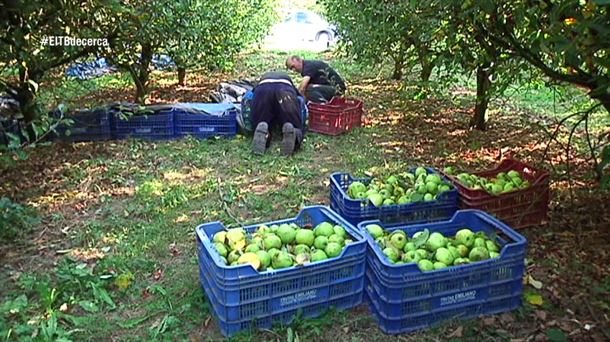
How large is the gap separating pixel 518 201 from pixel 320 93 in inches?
165

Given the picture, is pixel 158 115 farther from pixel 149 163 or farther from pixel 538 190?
pixel 538 190

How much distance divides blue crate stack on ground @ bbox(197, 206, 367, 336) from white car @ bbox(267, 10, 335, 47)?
19.7 m

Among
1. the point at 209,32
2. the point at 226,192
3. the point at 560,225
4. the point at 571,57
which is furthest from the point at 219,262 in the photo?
the point at 209,32

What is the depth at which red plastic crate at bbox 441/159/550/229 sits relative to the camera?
398cm

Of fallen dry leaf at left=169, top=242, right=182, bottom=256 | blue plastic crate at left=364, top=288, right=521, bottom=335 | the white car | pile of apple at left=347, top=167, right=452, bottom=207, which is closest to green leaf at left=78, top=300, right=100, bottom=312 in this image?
fallen dry leaf at left=169, top=242, right=182, bottom=256

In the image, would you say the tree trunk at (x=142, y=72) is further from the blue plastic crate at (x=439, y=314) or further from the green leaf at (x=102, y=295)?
the blue plastic crate at (x=439, y=314)

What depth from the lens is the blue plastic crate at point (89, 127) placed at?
6484 mm

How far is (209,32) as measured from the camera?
7723 mm

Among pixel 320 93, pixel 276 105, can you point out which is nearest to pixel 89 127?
pixel 276 105

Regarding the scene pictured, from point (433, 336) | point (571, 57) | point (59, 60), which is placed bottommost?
point (433, 336)

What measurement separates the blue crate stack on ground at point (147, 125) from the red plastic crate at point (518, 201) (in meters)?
3.82

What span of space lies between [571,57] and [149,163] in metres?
4.81

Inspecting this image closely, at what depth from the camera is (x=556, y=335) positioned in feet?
9.79

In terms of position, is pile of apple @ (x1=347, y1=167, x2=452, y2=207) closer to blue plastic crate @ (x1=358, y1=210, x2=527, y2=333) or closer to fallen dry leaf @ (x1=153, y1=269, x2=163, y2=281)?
blue plastic crate @ (x1=358, y1=210, x2=527, y2=333)
